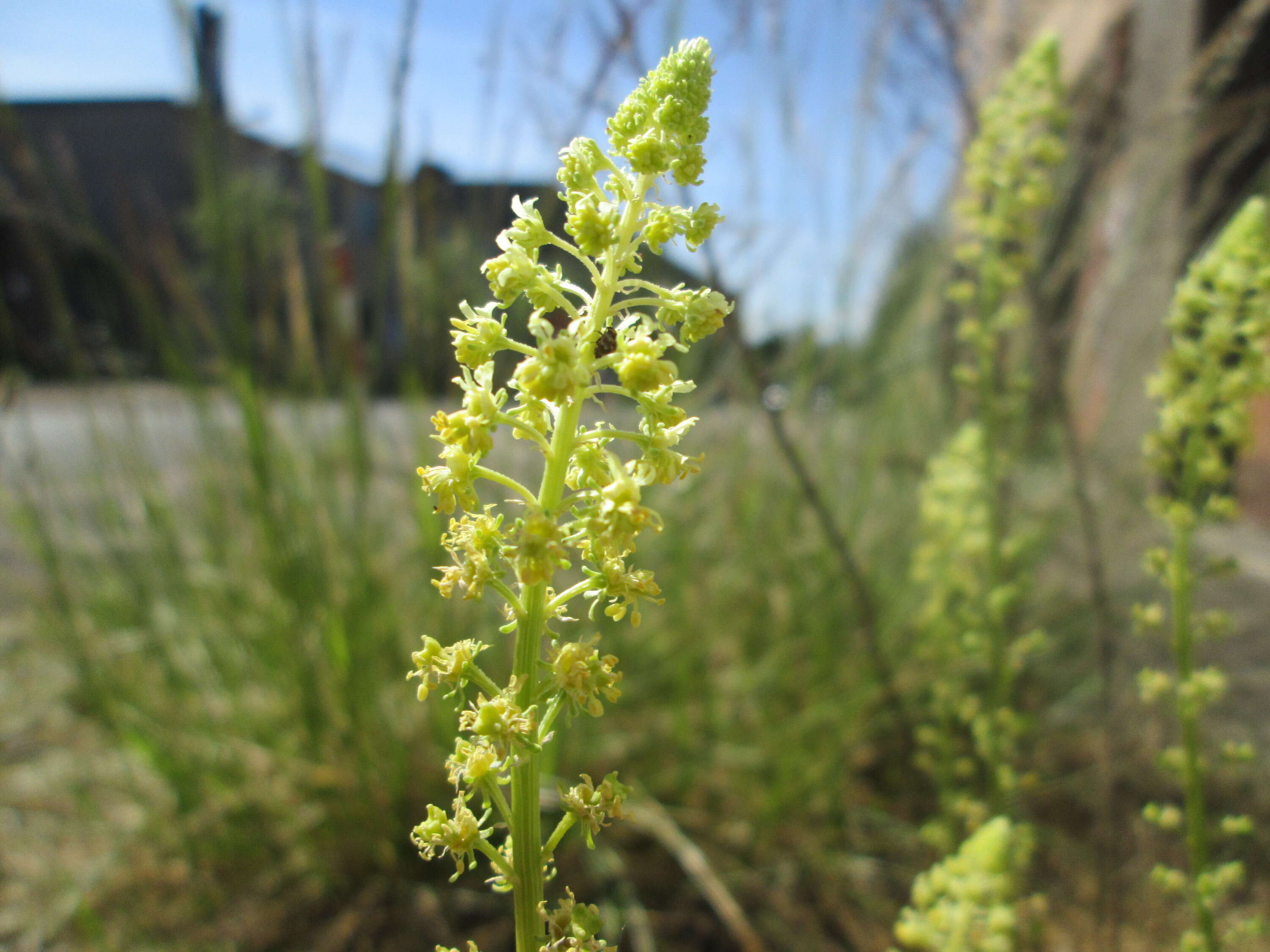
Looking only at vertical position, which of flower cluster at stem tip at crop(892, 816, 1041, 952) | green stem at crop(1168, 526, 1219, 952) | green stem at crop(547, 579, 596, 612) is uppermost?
A: green stem at crop(547, 579, 596, 612)

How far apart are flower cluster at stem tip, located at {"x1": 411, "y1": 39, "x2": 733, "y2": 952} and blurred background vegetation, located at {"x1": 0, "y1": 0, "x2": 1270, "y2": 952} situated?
1.56 meters

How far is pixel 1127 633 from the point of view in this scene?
12.4 feet

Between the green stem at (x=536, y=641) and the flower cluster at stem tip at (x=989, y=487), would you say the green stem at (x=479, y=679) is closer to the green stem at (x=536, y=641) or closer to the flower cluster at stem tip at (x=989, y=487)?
the green stem at (x=536, y=641)

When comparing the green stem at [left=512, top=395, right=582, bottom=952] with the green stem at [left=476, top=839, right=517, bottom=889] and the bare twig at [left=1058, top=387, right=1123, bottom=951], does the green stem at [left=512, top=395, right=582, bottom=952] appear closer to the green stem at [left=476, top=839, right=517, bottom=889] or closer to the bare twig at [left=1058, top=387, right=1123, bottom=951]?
the green stem at [left=476, top=839, right=517, bottom=889]

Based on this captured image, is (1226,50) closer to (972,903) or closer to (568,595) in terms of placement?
(972,903)

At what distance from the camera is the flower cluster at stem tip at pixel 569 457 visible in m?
0.76

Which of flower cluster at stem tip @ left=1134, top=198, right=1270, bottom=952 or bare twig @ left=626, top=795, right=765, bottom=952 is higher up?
flower cluster at stem tip @ left=1134, top=198, right=1270, bottom=952

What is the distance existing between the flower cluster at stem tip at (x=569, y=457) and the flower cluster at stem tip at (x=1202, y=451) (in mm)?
1219

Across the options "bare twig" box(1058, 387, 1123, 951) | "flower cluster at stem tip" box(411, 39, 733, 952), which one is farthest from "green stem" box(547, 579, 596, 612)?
"bare twig" box(1058, 387, 1123, 951)

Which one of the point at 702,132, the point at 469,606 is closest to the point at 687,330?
the point at 702,132

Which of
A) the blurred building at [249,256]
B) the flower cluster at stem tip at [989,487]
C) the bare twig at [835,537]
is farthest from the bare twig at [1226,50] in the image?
the blurred building at [249,256]

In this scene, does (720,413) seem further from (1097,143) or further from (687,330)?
(687,330)

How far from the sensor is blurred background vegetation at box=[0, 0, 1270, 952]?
8.09 feet

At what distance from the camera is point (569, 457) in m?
0.79
